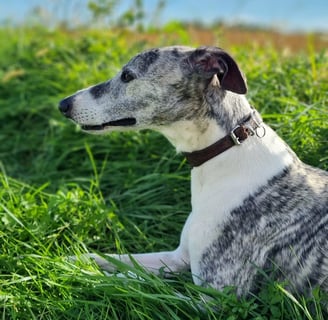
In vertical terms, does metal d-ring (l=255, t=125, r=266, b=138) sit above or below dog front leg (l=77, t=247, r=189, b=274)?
above

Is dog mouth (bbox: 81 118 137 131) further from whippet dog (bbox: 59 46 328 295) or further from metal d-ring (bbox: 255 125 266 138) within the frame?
metal d-ring (bbox: 255 125 266 138)

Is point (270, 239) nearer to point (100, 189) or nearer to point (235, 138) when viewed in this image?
point (235, 138)

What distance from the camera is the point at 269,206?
→ 282 centimetres

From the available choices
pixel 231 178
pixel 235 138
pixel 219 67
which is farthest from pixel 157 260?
pixel 219 67

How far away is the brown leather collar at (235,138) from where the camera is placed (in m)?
2.84

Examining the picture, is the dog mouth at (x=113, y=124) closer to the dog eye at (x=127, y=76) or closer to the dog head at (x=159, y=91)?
the dog head at (x=159, y=91)

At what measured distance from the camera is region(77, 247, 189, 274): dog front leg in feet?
10.3

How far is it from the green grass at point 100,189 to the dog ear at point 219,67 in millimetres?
916

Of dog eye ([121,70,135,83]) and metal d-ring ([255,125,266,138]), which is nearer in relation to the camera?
metal d-ring ([255,125,266,138])

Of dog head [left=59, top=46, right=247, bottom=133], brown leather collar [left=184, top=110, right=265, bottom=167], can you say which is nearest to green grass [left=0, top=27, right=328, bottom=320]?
brown leather collar [left=184, top=110, right=265, bottom=167]

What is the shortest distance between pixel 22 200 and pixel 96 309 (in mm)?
1147

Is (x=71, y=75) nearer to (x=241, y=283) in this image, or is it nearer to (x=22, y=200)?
(x=22, y=200)

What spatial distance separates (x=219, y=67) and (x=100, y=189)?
5.63 feet

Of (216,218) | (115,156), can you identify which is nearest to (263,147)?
(216,218)
